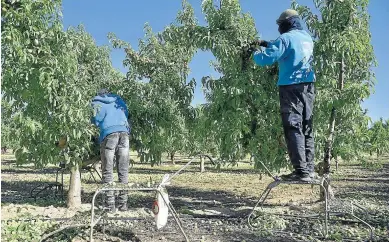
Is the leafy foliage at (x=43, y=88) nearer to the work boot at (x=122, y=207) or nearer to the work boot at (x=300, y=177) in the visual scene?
the work boot at (x=122, y=207)

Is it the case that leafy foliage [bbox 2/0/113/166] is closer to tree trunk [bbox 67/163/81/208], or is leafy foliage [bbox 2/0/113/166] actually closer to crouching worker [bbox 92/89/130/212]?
crouching worker [bbox 92/89/130/212]

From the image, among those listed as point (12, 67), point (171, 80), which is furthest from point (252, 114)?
point (12, 67)

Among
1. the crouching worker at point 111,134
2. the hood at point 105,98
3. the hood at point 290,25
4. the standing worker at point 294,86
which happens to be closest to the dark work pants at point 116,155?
the crouching worker at point 111,134

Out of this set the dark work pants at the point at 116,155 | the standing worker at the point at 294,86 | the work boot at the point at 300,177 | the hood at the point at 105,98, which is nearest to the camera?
the work boot at the point at 300,177

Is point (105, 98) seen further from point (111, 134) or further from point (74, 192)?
point (74, 192)

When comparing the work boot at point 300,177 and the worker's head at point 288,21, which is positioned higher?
the worker's head at point 288,21

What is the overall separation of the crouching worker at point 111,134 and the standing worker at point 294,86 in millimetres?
3526

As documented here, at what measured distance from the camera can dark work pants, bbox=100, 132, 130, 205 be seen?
25.8 feet

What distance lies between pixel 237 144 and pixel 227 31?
239 cm

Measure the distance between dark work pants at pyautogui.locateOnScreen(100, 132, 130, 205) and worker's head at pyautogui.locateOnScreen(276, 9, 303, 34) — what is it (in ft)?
12.4

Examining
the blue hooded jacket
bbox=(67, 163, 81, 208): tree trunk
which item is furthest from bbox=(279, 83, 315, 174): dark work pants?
bbox=(67, 163, 81, 208): tree trunk

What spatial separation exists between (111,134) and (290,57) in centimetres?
388

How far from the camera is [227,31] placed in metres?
8.63

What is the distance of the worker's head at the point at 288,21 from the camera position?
18.9 feet
